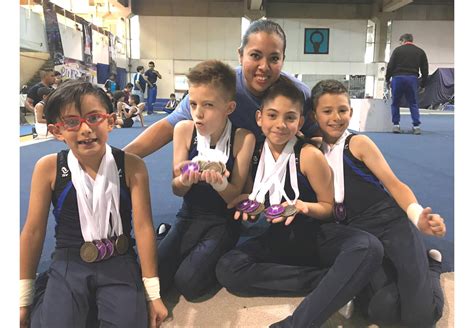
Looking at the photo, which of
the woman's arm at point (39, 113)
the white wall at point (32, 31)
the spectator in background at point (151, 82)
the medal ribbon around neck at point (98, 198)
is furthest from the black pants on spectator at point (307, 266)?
the spectator in background at point (151, 82)

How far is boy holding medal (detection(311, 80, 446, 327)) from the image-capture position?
56.9 inches

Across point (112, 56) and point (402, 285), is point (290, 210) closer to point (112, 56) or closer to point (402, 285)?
point (402, 285)

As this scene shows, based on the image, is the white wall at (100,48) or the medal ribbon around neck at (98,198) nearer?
the medal ribbon around neck at (98,198)

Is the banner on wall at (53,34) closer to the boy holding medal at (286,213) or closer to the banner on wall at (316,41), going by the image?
the boy holding medal at (286,213)

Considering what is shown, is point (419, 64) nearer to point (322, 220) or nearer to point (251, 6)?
point (322, 220)

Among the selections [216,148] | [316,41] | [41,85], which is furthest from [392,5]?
[216,148]

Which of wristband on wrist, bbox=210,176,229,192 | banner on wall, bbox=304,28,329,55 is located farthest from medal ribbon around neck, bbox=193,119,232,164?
banner on wall, bbox=304,28,329,55

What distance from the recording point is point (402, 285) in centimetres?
146

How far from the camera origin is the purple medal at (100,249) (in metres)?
1.44

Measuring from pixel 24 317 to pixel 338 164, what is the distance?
1.34 metres

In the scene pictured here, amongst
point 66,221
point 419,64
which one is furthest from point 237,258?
point 419,64

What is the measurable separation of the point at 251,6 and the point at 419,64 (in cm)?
1186

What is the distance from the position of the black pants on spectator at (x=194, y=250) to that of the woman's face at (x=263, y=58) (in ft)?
2.31

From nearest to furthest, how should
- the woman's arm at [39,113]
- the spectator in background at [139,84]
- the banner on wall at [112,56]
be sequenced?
the woman's arm at [39,113] < the spectator in background at [139,84] < the banner on wall at [112,56]
